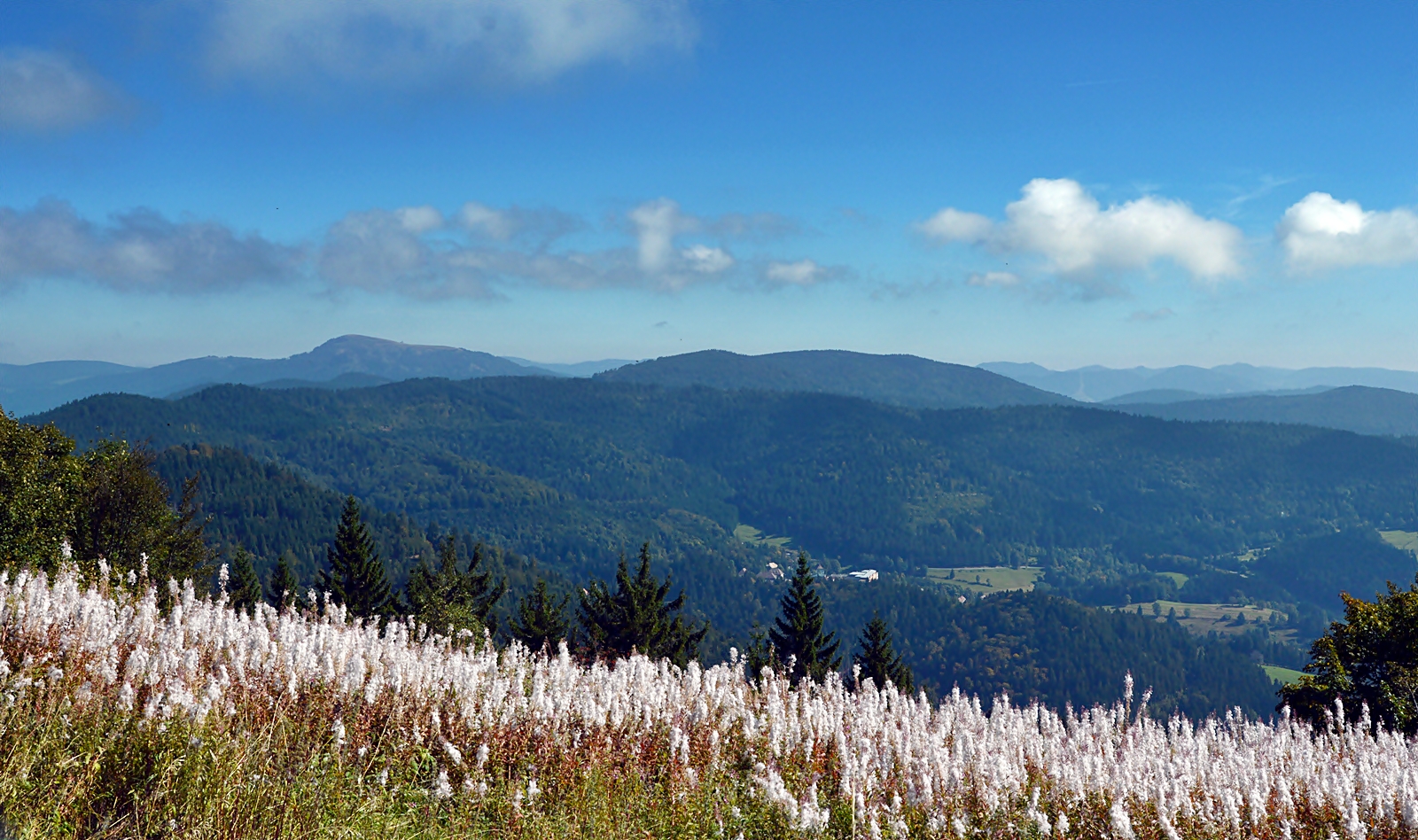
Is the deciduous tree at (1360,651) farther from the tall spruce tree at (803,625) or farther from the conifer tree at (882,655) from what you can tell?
the tall spruce tree at (803,625)

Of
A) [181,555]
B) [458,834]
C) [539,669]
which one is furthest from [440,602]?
[458,834]

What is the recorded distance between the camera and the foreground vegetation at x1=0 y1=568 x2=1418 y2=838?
6527mm

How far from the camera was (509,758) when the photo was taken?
8.59m

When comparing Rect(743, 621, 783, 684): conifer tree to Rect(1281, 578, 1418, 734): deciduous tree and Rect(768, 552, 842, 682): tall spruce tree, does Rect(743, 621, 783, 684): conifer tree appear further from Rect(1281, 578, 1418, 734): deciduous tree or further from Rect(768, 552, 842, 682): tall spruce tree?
Rect(1281, 578, 1418, 734): deciduous tree

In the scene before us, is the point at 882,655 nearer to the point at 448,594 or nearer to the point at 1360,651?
the point at 1360,651

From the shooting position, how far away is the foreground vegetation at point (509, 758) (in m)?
6.53

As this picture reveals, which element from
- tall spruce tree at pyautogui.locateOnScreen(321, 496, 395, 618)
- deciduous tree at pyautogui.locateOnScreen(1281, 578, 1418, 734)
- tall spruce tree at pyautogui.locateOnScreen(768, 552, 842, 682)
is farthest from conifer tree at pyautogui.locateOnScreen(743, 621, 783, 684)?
tall spruce tree at pyautogui.locateOnScreen(321, 496, 395, 618)

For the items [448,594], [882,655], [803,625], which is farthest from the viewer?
[448,594]

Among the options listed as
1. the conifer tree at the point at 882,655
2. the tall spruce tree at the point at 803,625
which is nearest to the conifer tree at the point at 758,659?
the conifer tree at the point at 882,655

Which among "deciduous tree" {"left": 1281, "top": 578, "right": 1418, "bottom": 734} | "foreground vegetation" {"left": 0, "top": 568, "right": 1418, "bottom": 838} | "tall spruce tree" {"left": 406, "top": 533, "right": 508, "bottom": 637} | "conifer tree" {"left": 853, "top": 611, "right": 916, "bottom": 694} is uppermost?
"foreground vegetation" {"left": 0, "top": 568, "right": 1418, "bottom": 838}

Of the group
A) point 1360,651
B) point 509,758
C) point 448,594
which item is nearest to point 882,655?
point 1360,651

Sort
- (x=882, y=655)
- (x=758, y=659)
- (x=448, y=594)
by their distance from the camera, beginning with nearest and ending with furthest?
1. (x=758, y=659)
2. (x=882, y=655)
3. (x=448, y=594)

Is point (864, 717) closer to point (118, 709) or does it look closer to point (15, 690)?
point (118, 709)

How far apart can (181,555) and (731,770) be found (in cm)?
5319
